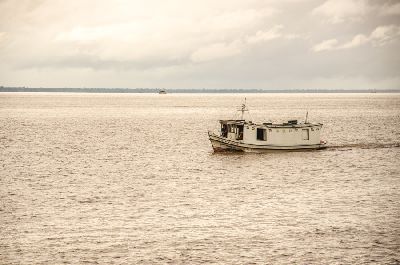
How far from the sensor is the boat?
173 ft

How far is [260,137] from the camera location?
53.4m

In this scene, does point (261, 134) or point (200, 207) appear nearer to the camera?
point (200, 207)

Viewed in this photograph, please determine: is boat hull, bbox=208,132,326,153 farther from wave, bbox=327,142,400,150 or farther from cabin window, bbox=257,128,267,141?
wave, bbox=327,142,400,150

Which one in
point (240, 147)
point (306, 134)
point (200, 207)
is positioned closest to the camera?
point (200, 207)

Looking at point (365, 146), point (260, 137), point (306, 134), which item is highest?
point (306, 134)

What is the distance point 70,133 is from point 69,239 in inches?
2405

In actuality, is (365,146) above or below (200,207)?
above

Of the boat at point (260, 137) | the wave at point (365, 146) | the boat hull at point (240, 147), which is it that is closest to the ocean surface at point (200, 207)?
the boat hull at point (240, 147)

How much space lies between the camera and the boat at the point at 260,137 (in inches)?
2073

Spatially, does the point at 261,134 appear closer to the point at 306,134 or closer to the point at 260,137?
the point at 260,137

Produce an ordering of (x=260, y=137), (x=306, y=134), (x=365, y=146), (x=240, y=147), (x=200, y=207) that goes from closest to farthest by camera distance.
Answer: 1. (x=200, y=207)
2. (x=240, y=147)
3. (x=260, y=137)
4. (x=306, y=134)
5. (x=365, y=146)

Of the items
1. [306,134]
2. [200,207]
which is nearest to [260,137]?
[306,134]

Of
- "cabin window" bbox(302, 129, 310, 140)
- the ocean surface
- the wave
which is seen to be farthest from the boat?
the wave

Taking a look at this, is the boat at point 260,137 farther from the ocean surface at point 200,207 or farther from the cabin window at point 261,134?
the ocean surface at point 200,207
